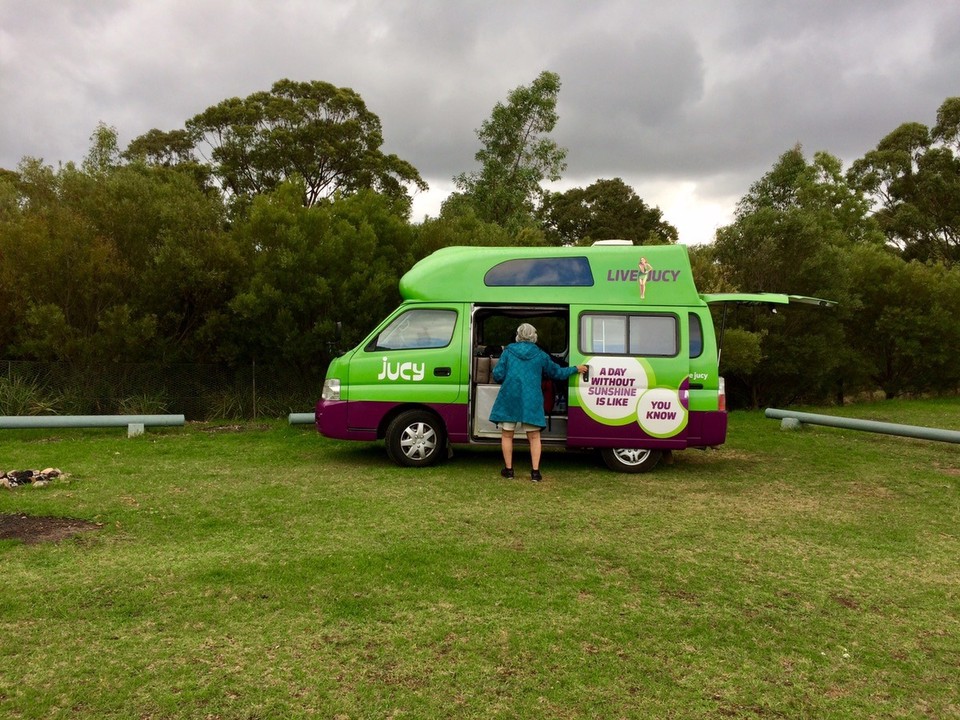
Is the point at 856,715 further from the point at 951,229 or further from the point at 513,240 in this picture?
the point at 951,229

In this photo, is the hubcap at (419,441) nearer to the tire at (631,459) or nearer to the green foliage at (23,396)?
the tire at (631,459)

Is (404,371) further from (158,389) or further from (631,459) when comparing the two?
(158,389)

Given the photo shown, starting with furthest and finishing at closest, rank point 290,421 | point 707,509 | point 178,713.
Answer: point 290,421 → point 707,509 → point 178,713

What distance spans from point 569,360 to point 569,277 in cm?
106

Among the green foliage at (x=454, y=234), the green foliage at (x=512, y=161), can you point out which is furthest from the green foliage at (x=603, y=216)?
the green foliage at (x=454, y=234)

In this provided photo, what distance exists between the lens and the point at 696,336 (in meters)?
8.73

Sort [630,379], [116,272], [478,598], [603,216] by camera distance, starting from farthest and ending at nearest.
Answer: [603,216] → [116,272] → [630,379] → [478,598]

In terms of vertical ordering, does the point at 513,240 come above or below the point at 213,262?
above

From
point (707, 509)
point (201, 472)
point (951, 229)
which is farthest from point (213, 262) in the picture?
point (951, 229)

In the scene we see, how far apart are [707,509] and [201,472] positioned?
564 cm

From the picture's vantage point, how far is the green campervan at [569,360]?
28.3 feet

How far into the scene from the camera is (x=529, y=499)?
24.0ft

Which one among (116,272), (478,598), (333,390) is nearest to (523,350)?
(333,390)

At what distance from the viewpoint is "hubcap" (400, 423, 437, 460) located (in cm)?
890
